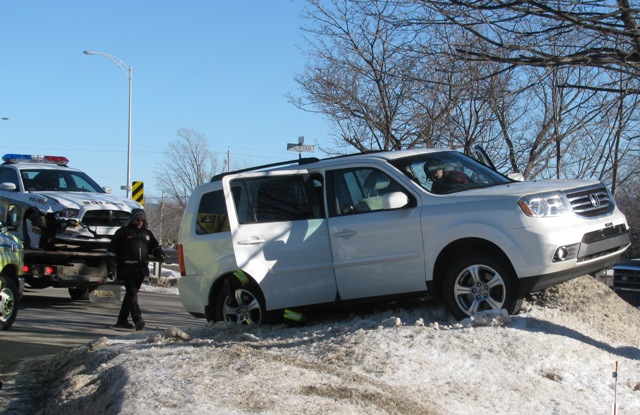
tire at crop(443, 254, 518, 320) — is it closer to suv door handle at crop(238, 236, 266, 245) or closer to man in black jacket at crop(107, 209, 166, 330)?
suv door handle at crop(238, 236, 266, 245)

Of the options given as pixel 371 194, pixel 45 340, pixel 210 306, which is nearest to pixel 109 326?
pixel 45 340

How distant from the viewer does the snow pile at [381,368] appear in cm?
532

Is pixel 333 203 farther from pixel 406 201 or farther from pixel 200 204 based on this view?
pixel 200 204

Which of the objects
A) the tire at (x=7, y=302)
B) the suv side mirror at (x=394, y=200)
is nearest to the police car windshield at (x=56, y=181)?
the tire at (x=7, y=302)

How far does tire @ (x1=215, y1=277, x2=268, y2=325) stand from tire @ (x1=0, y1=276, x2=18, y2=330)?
13.6ft

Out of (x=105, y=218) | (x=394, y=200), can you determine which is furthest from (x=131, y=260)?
(x=394, y=200)

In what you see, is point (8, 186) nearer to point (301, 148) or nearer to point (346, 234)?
point (301, 148)

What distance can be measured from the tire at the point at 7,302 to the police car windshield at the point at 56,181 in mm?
3409

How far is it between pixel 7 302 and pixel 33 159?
5241mm

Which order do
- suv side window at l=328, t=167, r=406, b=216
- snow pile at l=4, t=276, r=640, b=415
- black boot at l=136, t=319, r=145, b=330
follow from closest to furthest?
snow pile at l=4, t=276, r=640, b=415, suv side window at l=328, t=167, r=406, b=216, black boot at l=136, t=319, r=145, b=330

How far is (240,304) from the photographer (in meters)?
8.49

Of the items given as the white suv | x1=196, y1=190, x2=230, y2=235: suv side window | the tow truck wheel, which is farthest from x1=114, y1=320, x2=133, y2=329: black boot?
the tow truck wheel

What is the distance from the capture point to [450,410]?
17.3 ft

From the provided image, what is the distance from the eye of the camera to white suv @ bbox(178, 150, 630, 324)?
7.12 meters
